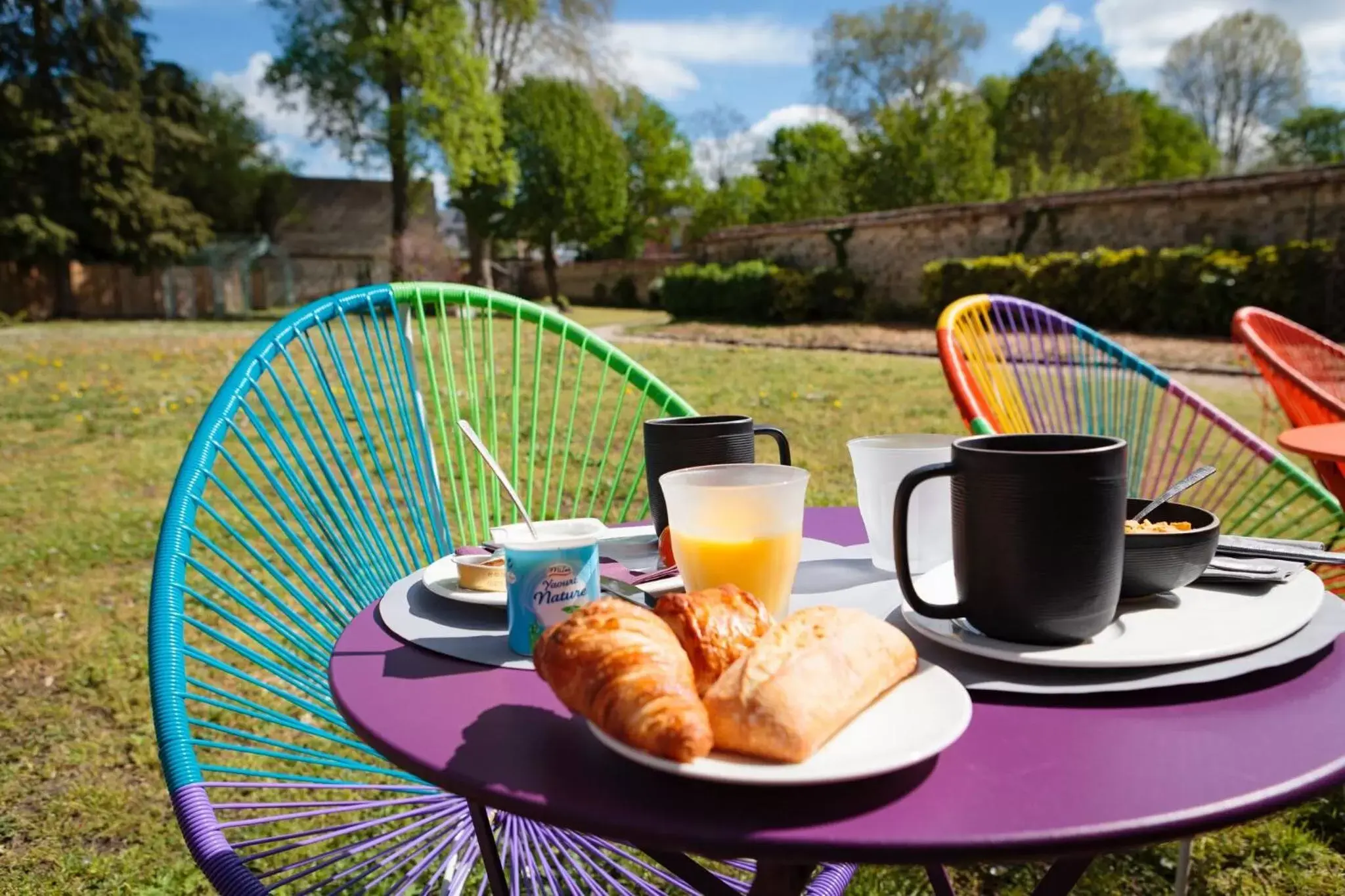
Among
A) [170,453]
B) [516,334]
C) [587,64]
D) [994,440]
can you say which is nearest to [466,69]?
[587,64]

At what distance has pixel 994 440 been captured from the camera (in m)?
0.90

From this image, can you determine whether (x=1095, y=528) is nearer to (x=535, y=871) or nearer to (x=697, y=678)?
→ (x=697, y=678)

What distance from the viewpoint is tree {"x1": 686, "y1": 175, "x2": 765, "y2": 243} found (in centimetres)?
4484

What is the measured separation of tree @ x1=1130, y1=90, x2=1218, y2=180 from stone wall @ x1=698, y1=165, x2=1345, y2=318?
106 feet

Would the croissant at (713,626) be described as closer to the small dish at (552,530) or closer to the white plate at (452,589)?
the white plate at (452,589)

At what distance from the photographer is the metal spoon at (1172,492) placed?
1.09 meters

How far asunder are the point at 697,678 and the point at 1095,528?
368 mm

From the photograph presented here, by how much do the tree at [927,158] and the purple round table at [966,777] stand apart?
34.6 m

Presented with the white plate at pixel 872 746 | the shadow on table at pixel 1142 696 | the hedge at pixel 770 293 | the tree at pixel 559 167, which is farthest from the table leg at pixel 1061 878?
the tree at pixel 559 167

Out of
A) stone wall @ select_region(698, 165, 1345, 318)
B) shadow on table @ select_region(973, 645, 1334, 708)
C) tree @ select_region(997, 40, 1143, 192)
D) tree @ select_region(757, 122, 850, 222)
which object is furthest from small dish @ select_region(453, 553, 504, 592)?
tree @ select_region(997, 40, 1143, 192)

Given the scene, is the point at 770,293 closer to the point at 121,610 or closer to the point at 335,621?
the point at 121,610

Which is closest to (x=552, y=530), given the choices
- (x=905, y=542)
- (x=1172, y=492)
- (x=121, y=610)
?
(x=905, y=542)

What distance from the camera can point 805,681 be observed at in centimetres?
Result: 66

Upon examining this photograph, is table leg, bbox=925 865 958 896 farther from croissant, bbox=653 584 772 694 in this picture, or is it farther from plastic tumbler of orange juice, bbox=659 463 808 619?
croissant, bbox=653 584 772 694
